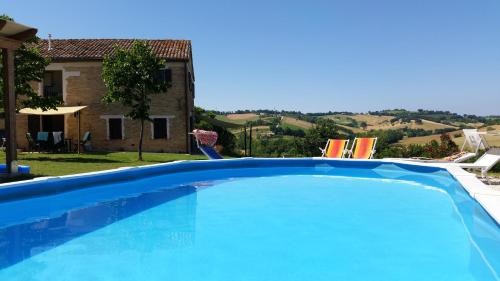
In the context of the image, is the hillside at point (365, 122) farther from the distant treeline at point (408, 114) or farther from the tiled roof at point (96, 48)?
the tiled roof at point (96, 48)

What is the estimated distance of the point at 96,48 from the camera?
23.7 m

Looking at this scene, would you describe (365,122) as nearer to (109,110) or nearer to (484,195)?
(109,110)

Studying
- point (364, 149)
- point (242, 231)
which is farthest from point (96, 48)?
point (242, 231)

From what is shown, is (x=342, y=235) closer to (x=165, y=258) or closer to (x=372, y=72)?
(x=165, y=258)

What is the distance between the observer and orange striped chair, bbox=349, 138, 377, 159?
1475 centimetres

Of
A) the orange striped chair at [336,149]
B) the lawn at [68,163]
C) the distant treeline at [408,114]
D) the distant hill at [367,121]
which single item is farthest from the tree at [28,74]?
the distant treeline at [408,114]

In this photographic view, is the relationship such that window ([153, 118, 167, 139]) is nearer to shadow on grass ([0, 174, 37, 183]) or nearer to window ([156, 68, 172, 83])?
window ([156, 68, 172, 83])

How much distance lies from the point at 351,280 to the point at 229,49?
30.6 metres

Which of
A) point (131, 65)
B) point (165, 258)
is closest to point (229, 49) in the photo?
point (131, 65)

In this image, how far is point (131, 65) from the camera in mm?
17469

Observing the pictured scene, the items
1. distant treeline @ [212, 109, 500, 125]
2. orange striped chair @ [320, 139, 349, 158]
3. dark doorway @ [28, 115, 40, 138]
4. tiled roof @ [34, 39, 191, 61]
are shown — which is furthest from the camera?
distant treeline @ [212, 109, 500, 125]

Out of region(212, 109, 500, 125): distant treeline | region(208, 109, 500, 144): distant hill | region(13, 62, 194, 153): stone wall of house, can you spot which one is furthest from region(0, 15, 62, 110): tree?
region(212, 109, 500, 125): distant treeline

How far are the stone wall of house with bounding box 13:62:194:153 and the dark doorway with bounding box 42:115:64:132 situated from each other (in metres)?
1.05

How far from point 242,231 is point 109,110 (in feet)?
62.0
